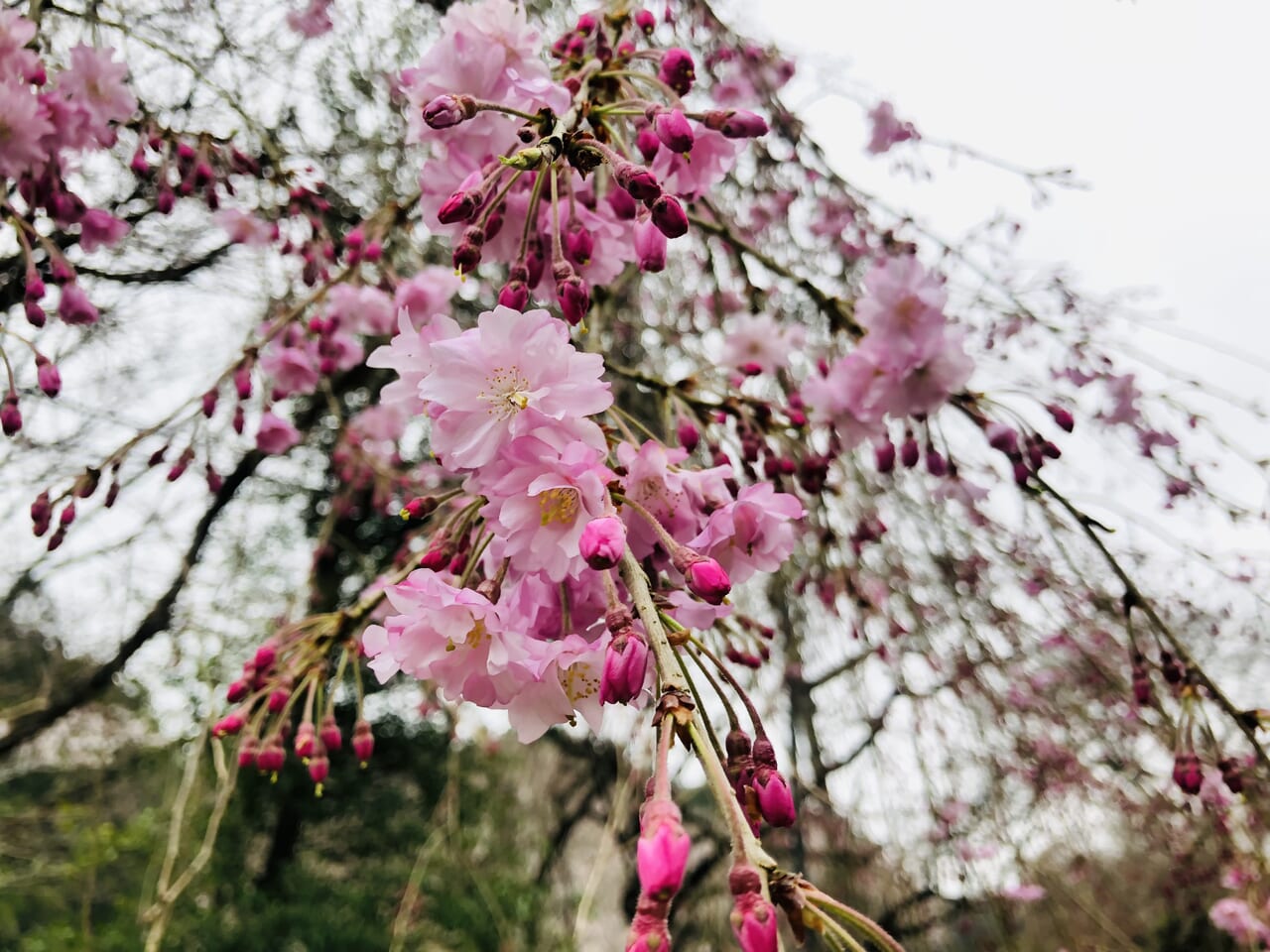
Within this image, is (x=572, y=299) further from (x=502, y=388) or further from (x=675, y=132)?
(x=675, y=132)

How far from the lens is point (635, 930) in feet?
1.50

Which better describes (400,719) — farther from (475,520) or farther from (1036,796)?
(475,520)

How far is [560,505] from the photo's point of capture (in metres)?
0.77

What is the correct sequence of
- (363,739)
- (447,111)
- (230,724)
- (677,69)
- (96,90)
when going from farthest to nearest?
(96,90)
(363,739)
(230,724)
(677,69)
(447,111)

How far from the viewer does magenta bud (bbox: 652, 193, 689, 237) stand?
76 cm

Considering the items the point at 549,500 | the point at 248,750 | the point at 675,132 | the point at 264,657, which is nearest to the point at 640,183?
the point at 675,132

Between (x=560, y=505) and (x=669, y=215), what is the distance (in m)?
Result: 0.28

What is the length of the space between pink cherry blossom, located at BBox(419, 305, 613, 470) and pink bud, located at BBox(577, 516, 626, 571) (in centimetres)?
17

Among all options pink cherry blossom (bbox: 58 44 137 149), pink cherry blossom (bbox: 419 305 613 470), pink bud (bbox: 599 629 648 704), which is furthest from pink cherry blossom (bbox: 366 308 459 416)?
pink cherry blossom (bbox: 58 44 137 149)

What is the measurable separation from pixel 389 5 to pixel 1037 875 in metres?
4.28

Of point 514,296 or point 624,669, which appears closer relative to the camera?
point 624,669

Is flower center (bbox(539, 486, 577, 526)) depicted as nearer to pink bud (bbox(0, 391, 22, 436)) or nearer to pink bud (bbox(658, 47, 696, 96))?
pink bud (bbox(658, 47, 696, 96))

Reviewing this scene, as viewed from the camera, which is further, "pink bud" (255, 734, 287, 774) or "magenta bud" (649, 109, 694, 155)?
"pink bud" (255, 734, 287, 774)

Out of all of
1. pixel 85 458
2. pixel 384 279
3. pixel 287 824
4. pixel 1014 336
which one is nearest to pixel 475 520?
pixel 384 279
